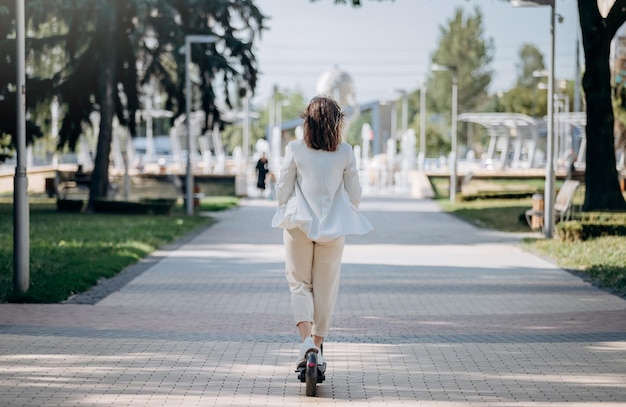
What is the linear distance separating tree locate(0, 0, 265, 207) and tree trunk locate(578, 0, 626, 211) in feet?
Answer: 35.8

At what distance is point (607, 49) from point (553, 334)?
61.8ft

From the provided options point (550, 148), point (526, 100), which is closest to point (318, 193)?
point (550, 148)

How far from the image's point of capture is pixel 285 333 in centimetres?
1123

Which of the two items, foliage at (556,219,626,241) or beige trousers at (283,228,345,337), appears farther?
foliage at (556,219,626,241)

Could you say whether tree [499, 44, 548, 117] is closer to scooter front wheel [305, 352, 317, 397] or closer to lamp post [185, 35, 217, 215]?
lamp post [185, 35, 217, 215]

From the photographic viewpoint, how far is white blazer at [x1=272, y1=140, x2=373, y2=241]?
8148mm

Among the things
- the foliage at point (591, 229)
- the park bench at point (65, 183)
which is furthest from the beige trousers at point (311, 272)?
the park bench at point (65, 183)

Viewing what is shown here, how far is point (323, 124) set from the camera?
8172 mm

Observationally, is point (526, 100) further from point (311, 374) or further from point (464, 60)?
point (311, 374)

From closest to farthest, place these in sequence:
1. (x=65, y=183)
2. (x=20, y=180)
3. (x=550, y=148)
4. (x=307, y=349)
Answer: (x=307, y=349) → (x=20, y=180) → (x=550, y=148) → (x=65, y=183)

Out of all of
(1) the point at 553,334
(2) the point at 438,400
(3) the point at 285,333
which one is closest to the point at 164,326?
(3) the point at 285,333

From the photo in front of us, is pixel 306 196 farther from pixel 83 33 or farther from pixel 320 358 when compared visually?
pixel 83 33

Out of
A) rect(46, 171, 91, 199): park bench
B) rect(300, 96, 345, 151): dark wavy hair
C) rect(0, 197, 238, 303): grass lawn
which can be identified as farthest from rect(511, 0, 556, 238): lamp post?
rect(46, 171, 91, 199): park bench

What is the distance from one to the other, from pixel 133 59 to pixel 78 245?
52.1 feet
